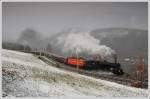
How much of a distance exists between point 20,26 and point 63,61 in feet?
1.55

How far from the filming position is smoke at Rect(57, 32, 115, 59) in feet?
10.5

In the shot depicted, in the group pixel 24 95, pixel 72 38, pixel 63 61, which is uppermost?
pixel 72 38

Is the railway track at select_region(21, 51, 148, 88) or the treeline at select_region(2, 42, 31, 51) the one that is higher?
the treeline at select_region(2, 42, 31, 51)

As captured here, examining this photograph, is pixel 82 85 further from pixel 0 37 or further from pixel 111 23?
pixel 0 37

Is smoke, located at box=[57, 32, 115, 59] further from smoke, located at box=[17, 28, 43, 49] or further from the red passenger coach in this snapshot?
smoke, located at box=[17, 28, 43, 49]

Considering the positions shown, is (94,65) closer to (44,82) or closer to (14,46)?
(44,82)

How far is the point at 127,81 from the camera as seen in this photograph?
3.23 m

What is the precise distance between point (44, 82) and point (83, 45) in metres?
0.47

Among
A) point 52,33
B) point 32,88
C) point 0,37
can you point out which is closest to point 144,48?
point 52,33

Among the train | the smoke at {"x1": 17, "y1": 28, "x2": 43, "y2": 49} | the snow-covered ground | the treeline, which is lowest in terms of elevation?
the snow-covered ground

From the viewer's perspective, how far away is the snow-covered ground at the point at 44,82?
3076mm

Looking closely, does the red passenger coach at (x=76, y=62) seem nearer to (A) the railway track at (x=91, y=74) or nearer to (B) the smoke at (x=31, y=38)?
(A) the railway track at (x=91, y=74)

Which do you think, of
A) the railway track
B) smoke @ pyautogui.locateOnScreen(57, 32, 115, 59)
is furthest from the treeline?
smoke @ pyautogui.locateOnScreen(57, 32, 115, 59)

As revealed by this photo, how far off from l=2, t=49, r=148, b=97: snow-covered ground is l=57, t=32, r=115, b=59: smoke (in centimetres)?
21
